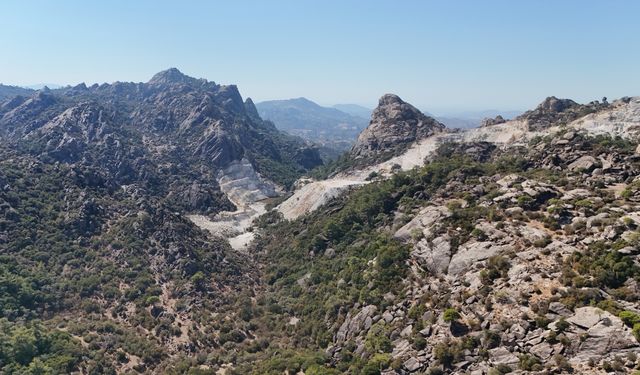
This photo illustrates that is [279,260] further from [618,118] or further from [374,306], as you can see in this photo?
[618,118]

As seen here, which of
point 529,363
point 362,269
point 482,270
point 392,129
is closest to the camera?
point 529,363

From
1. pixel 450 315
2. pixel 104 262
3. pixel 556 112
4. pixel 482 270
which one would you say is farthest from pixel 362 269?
pixel 556 112

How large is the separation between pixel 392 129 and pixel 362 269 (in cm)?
10094

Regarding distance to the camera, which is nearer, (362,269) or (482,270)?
(482,270)

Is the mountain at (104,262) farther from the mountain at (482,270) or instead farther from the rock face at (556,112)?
the rock face at (556,112)

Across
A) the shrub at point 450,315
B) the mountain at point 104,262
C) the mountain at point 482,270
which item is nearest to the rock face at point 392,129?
the mountain at point 104,262

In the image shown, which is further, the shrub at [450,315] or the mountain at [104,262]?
the mountain at [104,262]

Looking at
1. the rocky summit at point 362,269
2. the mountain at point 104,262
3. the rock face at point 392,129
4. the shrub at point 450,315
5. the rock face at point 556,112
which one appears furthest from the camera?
the rock face at point 392,129

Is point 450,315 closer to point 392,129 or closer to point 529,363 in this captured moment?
point 529,363

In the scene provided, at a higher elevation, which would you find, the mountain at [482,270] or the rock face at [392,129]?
the rock face at [392,129]

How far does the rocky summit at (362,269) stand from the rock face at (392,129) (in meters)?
15.3

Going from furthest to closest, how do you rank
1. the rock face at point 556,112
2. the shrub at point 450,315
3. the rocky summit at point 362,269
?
the rock face at point 556,112
the shrub at point 450,315
the rocky summit at point 362,269

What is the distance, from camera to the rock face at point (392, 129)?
15125cm

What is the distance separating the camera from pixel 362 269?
65.4 metres
